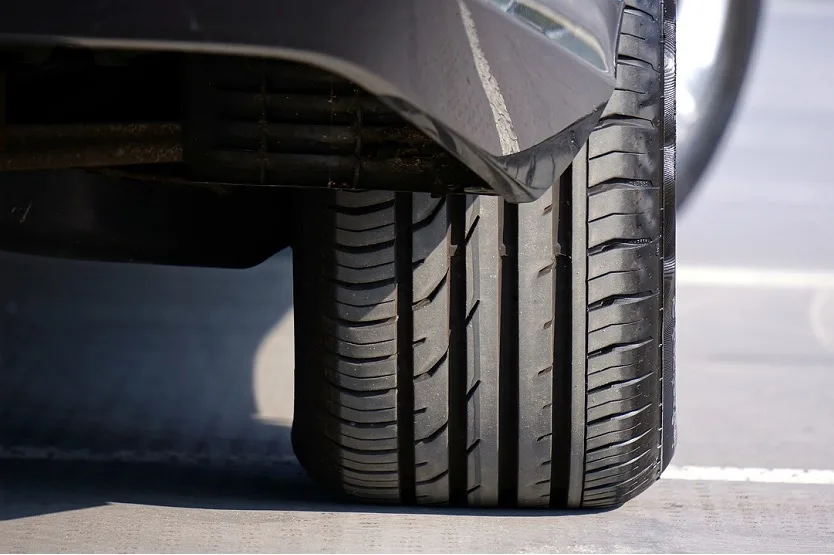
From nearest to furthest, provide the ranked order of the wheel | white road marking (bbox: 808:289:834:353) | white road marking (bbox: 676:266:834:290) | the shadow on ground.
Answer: the wheel, the shadow on ground, white road marking (bbox: 808:289:834:353), white road marking (bbox: 676:266:834:290)

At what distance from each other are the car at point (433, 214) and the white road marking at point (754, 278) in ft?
5.42

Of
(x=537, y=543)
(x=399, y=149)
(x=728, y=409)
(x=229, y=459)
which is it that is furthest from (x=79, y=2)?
(x=728, y=409)

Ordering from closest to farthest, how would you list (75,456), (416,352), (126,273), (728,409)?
1. (416,352)
2. (75,456)
3. (728,409)
4. (126,273)

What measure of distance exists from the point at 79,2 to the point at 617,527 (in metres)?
0.93

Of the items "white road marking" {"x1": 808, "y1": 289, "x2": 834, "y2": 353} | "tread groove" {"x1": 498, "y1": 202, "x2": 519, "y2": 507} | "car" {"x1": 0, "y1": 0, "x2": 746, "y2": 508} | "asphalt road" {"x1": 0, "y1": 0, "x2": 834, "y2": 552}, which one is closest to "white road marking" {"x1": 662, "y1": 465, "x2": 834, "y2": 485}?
"asphalt road" {"x1": 0, "y1": 0, "x2": 834, "y2": 552}

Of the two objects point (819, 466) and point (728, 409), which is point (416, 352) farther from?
point (728, 409)

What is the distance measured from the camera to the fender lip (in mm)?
801

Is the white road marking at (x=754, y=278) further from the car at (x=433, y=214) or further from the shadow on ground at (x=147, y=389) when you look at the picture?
the car at (x=433, y=214)

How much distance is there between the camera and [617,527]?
130 centimetres

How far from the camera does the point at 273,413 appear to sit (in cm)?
203

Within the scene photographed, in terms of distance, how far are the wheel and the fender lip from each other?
0.96ft

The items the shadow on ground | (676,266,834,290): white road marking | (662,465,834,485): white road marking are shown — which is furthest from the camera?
(676,266,834,290): white road marking

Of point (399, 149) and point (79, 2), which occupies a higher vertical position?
point (79, 2)

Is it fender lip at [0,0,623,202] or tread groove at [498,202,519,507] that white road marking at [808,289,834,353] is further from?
fender lip at [0,0,623,202]
